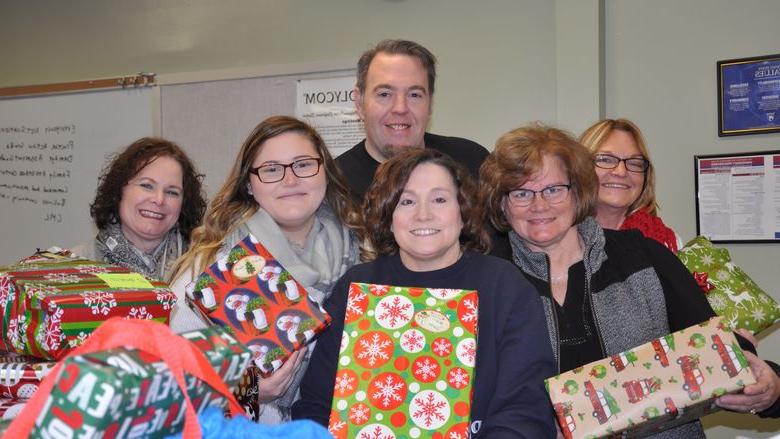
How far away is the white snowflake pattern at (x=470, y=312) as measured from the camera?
4.91 ft

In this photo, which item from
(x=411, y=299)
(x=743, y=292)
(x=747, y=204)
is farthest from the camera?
(x=747, y=204)

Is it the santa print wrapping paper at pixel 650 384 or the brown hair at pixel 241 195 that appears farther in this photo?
the brown hair at pixel 241 195

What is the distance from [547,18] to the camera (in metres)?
3.61

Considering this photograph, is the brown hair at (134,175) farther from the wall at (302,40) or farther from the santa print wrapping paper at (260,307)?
the wall at (302,40)

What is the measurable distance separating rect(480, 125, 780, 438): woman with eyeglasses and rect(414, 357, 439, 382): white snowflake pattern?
554 mm

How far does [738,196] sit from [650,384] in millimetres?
2094

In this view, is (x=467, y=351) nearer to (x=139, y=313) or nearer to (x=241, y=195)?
(x=139, y=313)

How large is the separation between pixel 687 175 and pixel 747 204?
298 mm

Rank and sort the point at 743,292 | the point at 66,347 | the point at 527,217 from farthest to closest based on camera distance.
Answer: the point at 743,292, the point at 527,217, the point at 66,347

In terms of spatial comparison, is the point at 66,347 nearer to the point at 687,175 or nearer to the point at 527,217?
the point at 527,217

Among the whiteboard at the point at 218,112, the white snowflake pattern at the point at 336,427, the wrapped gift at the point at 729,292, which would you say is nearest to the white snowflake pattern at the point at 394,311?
the white snowflake pattern at the point at 336,427

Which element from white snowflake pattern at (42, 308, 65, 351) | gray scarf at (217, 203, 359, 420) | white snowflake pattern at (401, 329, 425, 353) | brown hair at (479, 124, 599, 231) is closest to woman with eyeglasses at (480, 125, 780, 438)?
brown hair at (479, 124, 599, 231)

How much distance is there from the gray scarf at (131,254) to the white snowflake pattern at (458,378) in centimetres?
144

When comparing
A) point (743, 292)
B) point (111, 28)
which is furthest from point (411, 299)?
point (111, 28)
